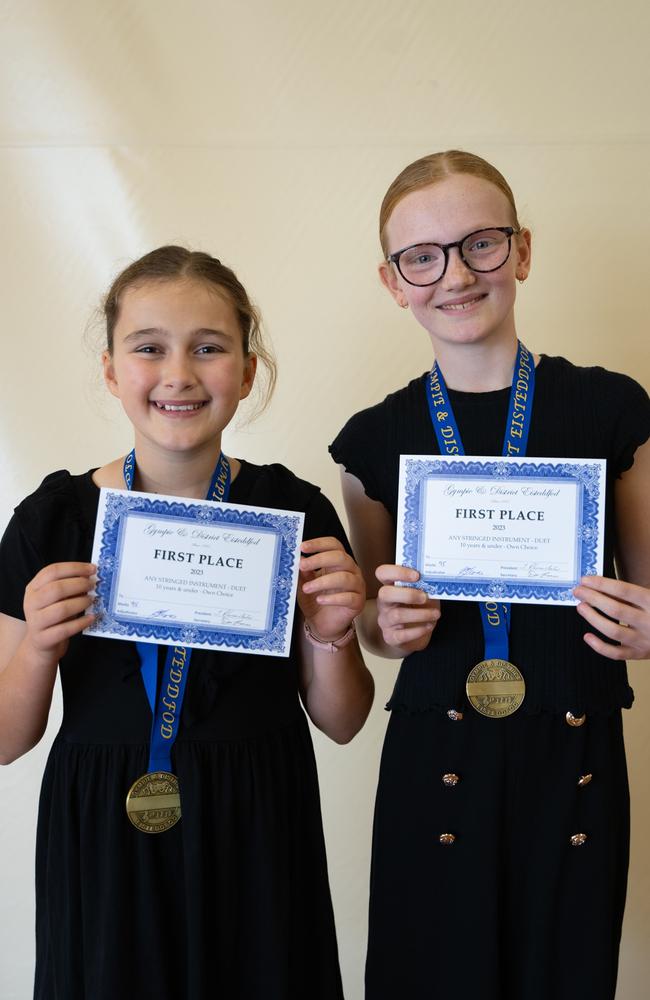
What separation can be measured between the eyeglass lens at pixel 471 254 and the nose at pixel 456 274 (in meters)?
0.01

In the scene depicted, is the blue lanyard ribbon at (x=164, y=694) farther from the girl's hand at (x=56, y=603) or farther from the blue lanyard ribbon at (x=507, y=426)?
the blue lanyard ribbon at (x=507, y=426)

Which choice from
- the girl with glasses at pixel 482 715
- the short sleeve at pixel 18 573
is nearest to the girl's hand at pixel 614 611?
the girl with glasses at pixel 482 715

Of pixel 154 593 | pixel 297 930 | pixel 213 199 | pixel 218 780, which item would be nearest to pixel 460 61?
pixel 213 199

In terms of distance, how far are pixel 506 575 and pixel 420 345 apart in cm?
106

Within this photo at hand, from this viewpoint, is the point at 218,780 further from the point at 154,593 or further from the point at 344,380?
the point at 344,380

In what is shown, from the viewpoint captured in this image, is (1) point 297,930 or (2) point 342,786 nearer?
(1) point 297,930

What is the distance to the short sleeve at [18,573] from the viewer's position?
4.56 feet

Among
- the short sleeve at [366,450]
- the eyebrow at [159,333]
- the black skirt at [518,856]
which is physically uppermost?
the eyebrow at [159,333]

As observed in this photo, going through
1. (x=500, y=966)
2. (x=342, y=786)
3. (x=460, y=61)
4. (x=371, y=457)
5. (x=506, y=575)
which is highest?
(x=460, y=61)

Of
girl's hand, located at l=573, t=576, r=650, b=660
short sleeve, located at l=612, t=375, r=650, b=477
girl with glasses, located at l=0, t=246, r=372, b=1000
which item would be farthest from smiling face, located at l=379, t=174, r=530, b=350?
girl's hand, located at l=573, t=576, r=650, b=660

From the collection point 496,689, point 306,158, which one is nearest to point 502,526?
point 496,689

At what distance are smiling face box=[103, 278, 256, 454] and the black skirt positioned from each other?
1.92ft

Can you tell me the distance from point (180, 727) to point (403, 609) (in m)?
0.38

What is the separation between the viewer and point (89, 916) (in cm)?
133
